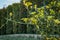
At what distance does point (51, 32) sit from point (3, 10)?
1702 centimetres

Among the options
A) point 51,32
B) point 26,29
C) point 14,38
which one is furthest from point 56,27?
point 26,29

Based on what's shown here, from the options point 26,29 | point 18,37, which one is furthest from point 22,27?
point 18,37

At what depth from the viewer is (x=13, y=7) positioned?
744 inches

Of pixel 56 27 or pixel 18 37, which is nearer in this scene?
pixel 56 27

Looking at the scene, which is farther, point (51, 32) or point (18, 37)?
point (18, 37)

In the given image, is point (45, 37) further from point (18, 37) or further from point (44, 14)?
point (18, 37)

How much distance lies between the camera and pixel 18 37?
16734 mm

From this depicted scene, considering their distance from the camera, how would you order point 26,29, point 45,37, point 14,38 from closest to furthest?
1. point 45,37
2. point 14,38
3. point 26,29

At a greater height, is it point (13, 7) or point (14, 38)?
point (13, 7)

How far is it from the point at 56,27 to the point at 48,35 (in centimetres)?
10

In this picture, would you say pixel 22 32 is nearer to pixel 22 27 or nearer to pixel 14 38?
pixel 22 27

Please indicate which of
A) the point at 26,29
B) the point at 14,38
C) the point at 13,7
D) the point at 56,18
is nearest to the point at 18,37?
the point at 14,38

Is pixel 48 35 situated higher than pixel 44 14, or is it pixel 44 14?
pixel 44 14

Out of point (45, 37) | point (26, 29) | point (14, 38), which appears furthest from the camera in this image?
point (26, 29)
